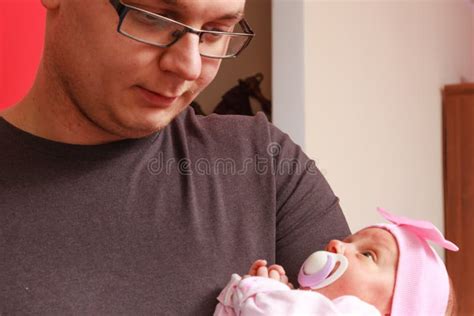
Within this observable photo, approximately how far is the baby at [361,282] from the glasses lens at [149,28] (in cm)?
42

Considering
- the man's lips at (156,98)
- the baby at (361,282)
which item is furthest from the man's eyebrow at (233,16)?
the baby at (361,282)

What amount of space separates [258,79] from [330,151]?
0.91 metres

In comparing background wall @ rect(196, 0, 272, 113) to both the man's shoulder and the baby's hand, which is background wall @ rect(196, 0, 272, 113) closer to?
the man's shoulder

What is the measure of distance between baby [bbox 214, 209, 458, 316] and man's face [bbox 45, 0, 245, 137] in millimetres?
329

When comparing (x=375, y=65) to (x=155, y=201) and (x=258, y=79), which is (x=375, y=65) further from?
(x=155, y=201)

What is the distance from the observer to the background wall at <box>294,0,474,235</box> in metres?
2.52

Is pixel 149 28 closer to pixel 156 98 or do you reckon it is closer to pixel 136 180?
pixel 156 98

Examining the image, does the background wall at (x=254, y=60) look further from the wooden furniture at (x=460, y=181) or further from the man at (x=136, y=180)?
the man at (x=136, y=180)

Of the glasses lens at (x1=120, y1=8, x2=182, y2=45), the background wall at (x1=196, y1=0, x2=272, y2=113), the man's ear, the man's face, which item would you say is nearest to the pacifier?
the man's face

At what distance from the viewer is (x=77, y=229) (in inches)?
42.5

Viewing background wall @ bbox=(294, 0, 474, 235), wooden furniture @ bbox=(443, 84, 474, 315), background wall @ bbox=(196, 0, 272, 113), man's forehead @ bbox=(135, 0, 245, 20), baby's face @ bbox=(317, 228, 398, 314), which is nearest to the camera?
man's forehead @ bbox=(135, 0, 245, 20)

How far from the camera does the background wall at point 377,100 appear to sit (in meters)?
2.52

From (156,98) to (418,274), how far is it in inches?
24.5

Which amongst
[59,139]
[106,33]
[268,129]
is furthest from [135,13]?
[268,129]
